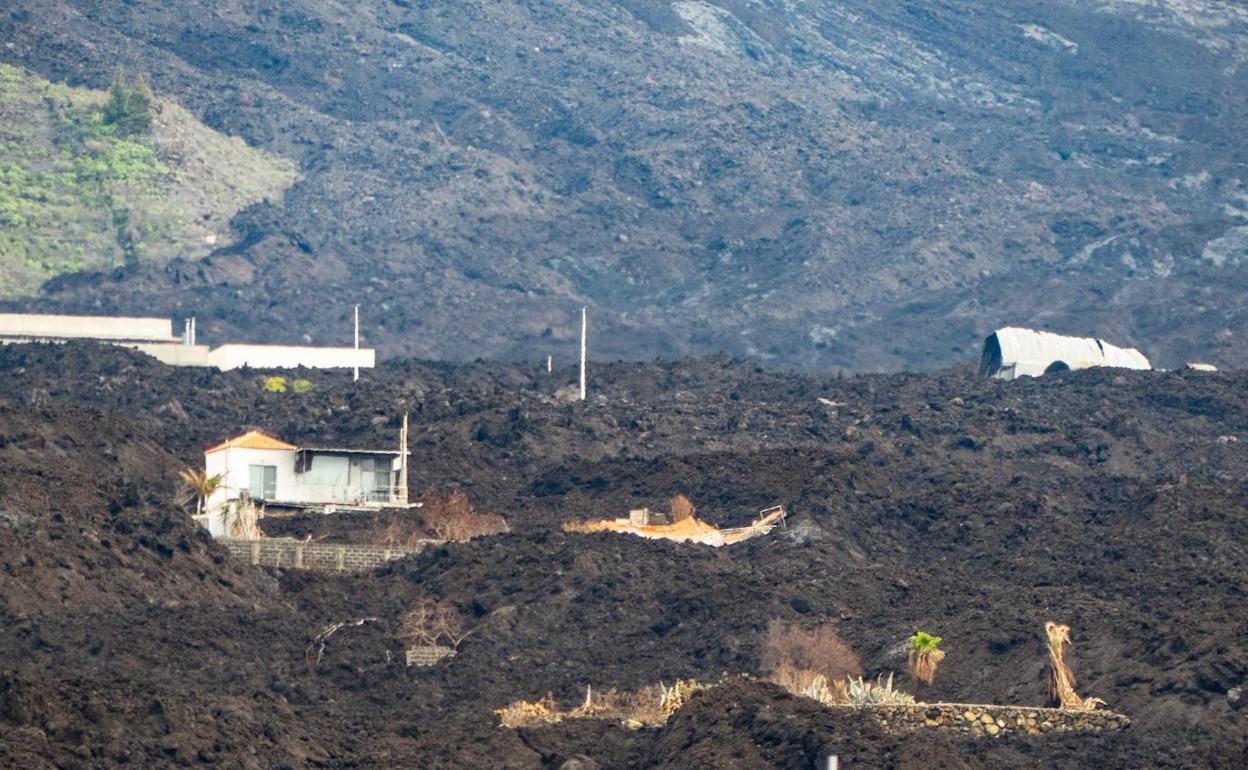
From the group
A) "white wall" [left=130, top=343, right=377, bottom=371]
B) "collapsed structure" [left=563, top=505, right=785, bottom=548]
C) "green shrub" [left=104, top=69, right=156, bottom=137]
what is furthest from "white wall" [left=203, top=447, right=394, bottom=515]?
"green shrub" [left=104, top=69, right=156, bottom=137]

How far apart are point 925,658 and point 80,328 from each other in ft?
193

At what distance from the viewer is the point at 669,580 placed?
54.2 m

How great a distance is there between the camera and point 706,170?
152 metres

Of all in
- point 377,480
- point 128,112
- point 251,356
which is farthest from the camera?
point 128,112

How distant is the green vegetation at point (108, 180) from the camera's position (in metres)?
129

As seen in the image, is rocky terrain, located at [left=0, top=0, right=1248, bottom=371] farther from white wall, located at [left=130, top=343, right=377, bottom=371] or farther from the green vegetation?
white wall, located at [left=130, top=343, right=377, bottom=371]

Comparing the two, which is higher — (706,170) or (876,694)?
(876,694)

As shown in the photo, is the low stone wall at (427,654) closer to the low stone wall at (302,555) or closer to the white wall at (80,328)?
the low stone wall at (302,555)

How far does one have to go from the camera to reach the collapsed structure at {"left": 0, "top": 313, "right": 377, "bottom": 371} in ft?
318

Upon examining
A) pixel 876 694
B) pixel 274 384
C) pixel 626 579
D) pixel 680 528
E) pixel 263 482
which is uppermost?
pixel 876 694

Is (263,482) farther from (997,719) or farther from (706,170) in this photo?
(706,170)

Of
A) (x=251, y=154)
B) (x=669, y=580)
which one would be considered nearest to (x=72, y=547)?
(x=669, y=580)

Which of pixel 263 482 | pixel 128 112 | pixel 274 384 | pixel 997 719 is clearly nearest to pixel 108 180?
pixel 128 112

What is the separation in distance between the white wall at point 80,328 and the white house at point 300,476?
3651 centimetres
